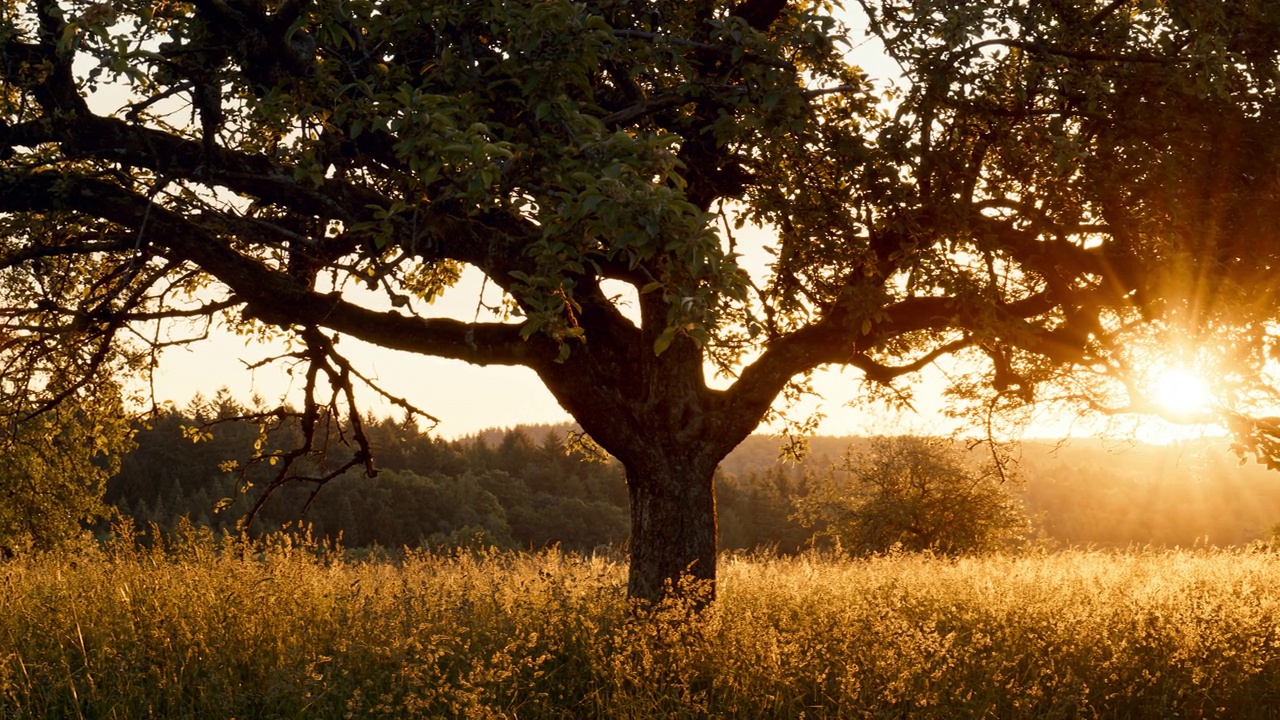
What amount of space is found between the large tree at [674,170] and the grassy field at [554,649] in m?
1.52

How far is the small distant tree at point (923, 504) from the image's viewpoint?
3391cm

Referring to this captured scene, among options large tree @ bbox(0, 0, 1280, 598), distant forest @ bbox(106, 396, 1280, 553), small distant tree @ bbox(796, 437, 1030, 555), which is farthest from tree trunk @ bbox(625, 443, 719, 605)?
small distant tree @ bbox(796, 437, 1030, 555)

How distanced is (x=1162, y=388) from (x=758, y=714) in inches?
255

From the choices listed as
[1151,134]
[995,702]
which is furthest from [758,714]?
[1151,134]

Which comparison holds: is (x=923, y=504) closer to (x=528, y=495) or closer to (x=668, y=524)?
(x=668, y=524)

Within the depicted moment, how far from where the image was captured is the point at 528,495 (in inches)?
3022

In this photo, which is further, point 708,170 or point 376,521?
point 376,521

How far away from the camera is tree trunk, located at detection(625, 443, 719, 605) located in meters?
8.37

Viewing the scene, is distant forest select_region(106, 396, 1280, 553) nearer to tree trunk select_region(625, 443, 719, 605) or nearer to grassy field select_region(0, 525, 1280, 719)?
grassy field select_region(0, 525, 1280, 719)

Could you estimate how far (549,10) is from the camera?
18.4 ft

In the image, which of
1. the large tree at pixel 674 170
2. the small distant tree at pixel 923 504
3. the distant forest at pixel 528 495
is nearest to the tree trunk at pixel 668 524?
the large tree at pixel 674 170

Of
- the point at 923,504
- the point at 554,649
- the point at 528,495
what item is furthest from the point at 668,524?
the point at 528,495

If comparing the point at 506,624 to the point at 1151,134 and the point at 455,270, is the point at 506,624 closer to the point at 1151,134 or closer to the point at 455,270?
the point at 455,270

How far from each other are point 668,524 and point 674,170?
10.8 ft
